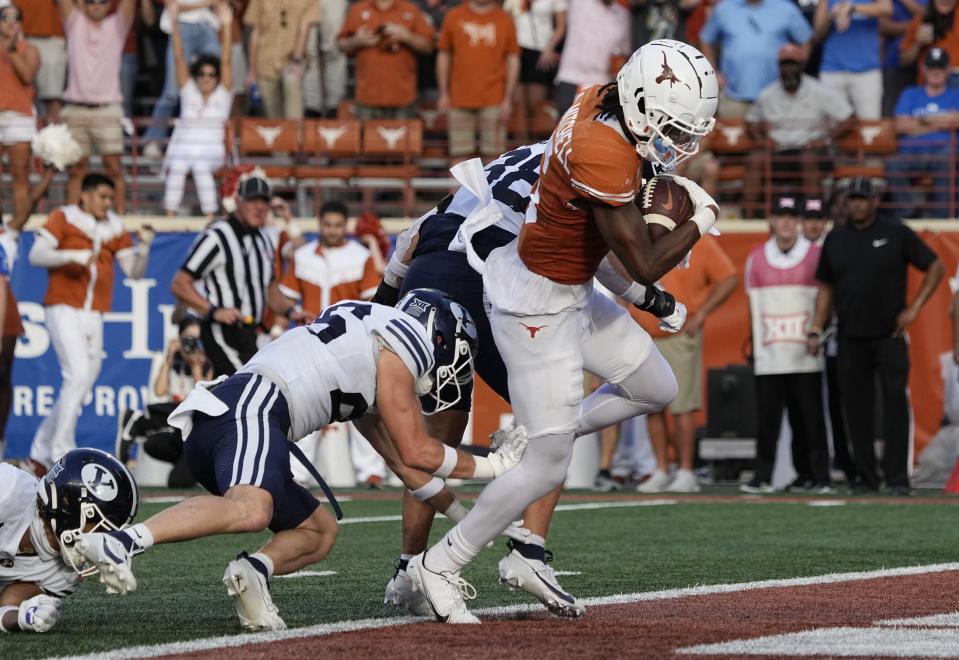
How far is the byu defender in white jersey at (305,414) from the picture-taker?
14.3 feet

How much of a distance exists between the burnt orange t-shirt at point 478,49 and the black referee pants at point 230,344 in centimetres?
434

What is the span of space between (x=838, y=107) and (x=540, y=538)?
8.58m

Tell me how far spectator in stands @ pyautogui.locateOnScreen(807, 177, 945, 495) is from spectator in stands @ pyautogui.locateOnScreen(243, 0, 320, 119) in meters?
4.82

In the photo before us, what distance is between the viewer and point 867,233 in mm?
10391

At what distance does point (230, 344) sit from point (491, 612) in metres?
4.61

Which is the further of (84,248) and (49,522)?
(84,248)

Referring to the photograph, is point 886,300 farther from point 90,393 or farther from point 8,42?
point 8,42

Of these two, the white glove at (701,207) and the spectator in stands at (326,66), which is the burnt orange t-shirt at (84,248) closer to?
the spectator in stands at (326,66)

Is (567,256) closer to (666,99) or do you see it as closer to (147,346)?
(666,99)

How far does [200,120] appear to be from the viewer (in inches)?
504

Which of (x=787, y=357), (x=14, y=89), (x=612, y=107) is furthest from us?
(x=14, y=89)

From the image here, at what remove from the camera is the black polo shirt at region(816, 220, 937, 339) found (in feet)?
33.5

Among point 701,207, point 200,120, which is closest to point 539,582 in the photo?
point 701,207

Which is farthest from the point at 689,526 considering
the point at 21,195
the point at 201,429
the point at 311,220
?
the point at 21,195
